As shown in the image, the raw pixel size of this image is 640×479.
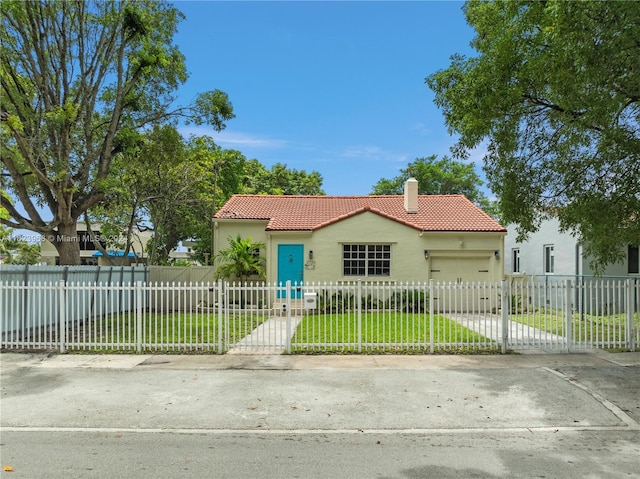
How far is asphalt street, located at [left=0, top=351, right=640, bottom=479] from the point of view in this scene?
448cm

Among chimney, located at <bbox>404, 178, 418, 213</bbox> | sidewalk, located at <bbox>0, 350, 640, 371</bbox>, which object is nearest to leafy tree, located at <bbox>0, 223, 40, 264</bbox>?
chimney, located at <bbox>404, 178, 418, 213</bbox>

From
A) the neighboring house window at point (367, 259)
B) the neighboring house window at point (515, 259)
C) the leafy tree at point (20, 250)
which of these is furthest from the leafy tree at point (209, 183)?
the leafy tree at point (20, 250)

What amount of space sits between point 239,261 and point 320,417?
42.3 feet

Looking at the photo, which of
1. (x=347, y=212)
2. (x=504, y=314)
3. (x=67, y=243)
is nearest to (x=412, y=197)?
(x=347, y=212)

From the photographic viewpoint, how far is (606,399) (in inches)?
257

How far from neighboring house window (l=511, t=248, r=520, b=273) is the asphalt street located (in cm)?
1485

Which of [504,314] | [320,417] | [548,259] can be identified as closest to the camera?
[320,417]

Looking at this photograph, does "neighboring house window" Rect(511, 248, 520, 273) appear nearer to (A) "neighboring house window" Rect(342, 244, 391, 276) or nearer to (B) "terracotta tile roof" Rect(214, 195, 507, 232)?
(B) "terracotta tile roof" Rect(214, 195, 507, 232)

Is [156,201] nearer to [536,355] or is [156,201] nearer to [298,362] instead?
[298,362]

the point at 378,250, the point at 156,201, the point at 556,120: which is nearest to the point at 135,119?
the point at 156,201

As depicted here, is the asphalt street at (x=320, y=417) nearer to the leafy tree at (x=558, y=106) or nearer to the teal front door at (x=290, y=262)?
the leafy tree at (x=558, y=106)

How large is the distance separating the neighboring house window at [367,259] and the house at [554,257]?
5.01 metres

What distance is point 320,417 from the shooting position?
585cm

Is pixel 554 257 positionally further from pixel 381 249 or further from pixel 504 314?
pixel 504 314
